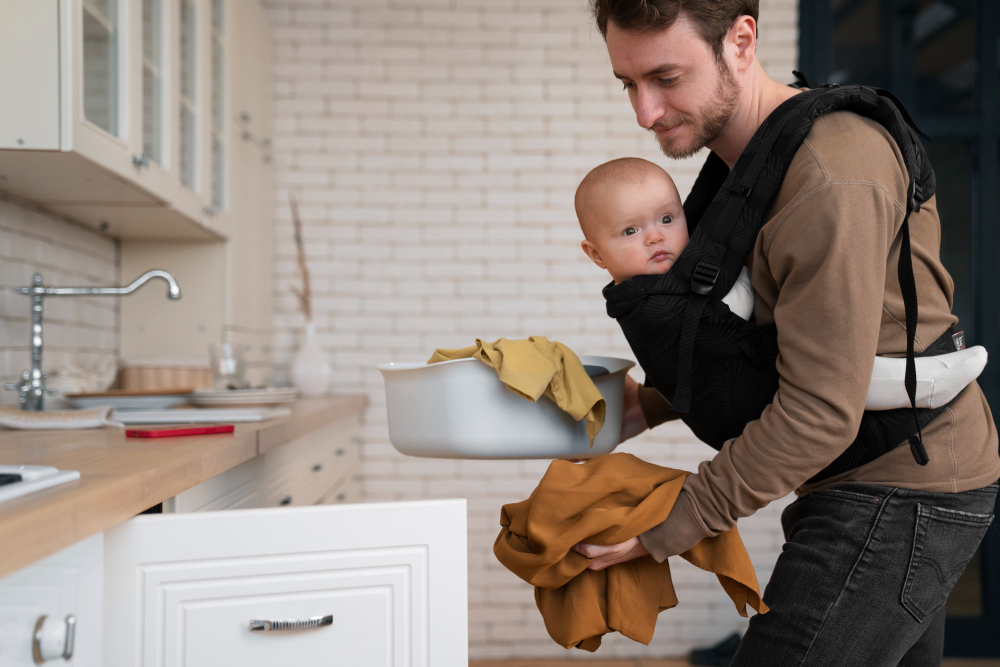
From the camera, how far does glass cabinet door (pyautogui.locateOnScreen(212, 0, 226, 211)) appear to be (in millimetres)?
2627

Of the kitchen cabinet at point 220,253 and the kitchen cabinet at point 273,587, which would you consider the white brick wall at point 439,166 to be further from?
the kitchen cabinet at point 273,587

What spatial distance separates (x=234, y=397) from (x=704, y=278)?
5.00 feet

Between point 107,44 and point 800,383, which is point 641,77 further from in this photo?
point 107,44

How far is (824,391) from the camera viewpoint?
91 centimetres

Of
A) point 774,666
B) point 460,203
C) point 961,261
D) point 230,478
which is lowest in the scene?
point 774,666

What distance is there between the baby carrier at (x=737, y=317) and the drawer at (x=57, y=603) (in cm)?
75

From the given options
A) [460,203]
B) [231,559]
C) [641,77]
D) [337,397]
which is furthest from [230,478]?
[460,203]

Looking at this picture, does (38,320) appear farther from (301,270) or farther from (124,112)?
(301,270)

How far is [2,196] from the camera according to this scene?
6.57 feet

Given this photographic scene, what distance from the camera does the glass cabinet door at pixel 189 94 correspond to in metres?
2.36

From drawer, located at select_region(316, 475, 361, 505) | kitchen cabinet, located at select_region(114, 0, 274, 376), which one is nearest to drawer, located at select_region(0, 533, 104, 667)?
drawer, located at select_region(316, 475, 361, 505)

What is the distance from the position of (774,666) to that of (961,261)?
2745 millimetres

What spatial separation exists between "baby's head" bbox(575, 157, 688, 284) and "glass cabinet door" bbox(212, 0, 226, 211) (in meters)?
1.80

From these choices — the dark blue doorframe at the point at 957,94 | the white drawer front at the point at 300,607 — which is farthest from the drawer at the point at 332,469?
the dark blue doorframe at the point at 957,94
